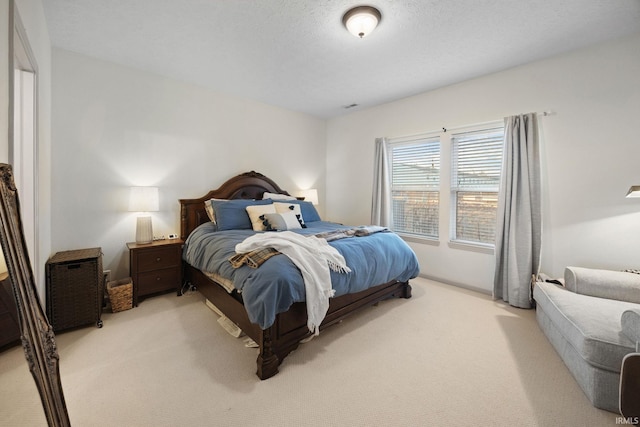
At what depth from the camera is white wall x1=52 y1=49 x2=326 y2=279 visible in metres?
2.68

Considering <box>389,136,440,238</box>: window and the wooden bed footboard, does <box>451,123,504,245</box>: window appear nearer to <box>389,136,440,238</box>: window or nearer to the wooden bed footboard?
<box>389,136,440,238</box>: window

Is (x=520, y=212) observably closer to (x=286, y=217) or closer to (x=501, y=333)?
(x=501, y=333)

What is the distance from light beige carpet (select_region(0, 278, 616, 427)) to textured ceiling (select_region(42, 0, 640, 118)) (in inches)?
96.2

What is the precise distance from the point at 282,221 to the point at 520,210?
263 centimetres

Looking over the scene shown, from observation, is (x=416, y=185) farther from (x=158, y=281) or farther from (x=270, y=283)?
(x=158, y=281)

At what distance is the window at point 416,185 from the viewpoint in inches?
148

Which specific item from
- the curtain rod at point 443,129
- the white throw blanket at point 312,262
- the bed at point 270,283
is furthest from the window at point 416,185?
the white throw blanket at point 312,262

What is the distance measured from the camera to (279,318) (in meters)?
1.86

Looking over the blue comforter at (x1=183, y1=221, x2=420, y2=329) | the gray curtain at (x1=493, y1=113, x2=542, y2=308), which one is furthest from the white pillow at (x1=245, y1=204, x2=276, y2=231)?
the gray curtain at (x1=493, y1=113, x2=542, y2=308)

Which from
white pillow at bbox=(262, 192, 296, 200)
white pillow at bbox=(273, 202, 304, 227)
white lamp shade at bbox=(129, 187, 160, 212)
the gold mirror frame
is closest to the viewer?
the gold mirror frame

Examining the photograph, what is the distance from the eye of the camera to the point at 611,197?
2471 mm

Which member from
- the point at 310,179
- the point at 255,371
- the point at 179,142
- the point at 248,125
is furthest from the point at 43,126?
the point at 310,179

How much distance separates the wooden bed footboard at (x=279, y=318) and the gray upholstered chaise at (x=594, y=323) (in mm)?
1351

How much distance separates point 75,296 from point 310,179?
3523 millimetres
